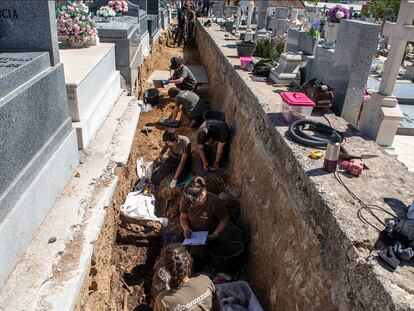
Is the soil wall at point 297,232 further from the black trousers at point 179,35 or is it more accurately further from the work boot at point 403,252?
the black trousers at point 179,35

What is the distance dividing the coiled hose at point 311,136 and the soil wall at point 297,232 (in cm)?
11

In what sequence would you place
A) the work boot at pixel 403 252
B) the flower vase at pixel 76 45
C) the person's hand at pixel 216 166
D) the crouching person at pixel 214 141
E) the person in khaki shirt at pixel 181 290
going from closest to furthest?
1. the work boot at pixel 403 252
2. the person in khaki shirt at pixel 181 290
3. the crouching person at pixel 214 141
4. the person's hand at pixel 216 166
5. the flower vase at pixel 76 45

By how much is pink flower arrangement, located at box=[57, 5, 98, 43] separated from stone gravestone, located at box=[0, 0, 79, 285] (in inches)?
121

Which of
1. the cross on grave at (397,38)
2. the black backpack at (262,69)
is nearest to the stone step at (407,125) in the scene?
the cross on grave at (397,38)

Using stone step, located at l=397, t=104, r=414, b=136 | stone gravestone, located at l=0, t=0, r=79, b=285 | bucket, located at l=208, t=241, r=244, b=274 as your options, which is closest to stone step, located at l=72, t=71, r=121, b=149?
stone gravestone, located at l=0, t=0, r=79, b=285

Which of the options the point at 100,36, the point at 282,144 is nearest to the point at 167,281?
the point at 282,144

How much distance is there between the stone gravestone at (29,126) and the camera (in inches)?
136

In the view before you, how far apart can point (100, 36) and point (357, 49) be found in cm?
612

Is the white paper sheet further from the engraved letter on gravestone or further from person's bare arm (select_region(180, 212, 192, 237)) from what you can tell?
the engraved letter on gravestone

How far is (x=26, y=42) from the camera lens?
458cm

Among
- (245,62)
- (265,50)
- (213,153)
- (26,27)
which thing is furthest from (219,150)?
(265,50)

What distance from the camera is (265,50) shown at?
931 cm

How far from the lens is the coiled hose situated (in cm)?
389

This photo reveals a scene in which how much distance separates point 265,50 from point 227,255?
243 inches
